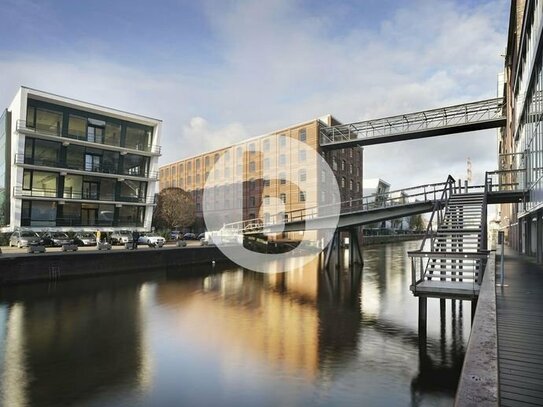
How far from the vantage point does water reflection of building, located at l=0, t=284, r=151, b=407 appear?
7824 millimetres

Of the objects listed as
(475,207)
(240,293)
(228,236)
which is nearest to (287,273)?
(240,293)

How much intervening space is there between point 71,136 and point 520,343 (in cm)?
3947

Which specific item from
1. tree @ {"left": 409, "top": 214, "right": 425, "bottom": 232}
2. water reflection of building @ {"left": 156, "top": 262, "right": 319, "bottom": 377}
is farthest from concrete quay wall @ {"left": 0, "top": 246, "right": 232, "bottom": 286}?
tree @ {"left": 409, "top": 214, "right": 425, "bottom": 232}

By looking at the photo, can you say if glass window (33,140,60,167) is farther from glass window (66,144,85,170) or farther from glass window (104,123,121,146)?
glass window (104,123,121,146)

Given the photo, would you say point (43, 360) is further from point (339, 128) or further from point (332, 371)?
point (339, 128)

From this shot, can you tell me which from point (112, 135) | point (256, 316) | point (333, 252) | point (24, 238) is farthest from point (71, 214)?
point (256, 316)

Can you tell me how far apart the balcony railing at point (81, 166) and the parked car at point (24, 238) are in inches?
237

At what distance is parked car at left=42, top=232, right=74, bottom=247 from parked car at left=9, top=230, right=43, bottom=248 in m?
0.45

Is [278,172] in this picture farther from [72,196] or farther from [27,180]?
[27,180]

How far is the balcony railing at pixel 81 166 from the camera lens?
34781 mm

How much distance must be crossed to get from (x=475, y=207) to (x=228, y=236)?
24189 mm

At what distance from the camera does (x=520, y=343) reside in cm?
569

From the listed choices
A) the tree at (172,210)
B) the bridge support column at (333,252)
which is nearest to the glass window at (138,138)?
the tree at (172,210)

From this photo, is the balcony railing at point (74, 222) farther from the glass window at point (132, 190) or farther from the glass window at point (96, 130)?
the glass window at point (96, 130)
